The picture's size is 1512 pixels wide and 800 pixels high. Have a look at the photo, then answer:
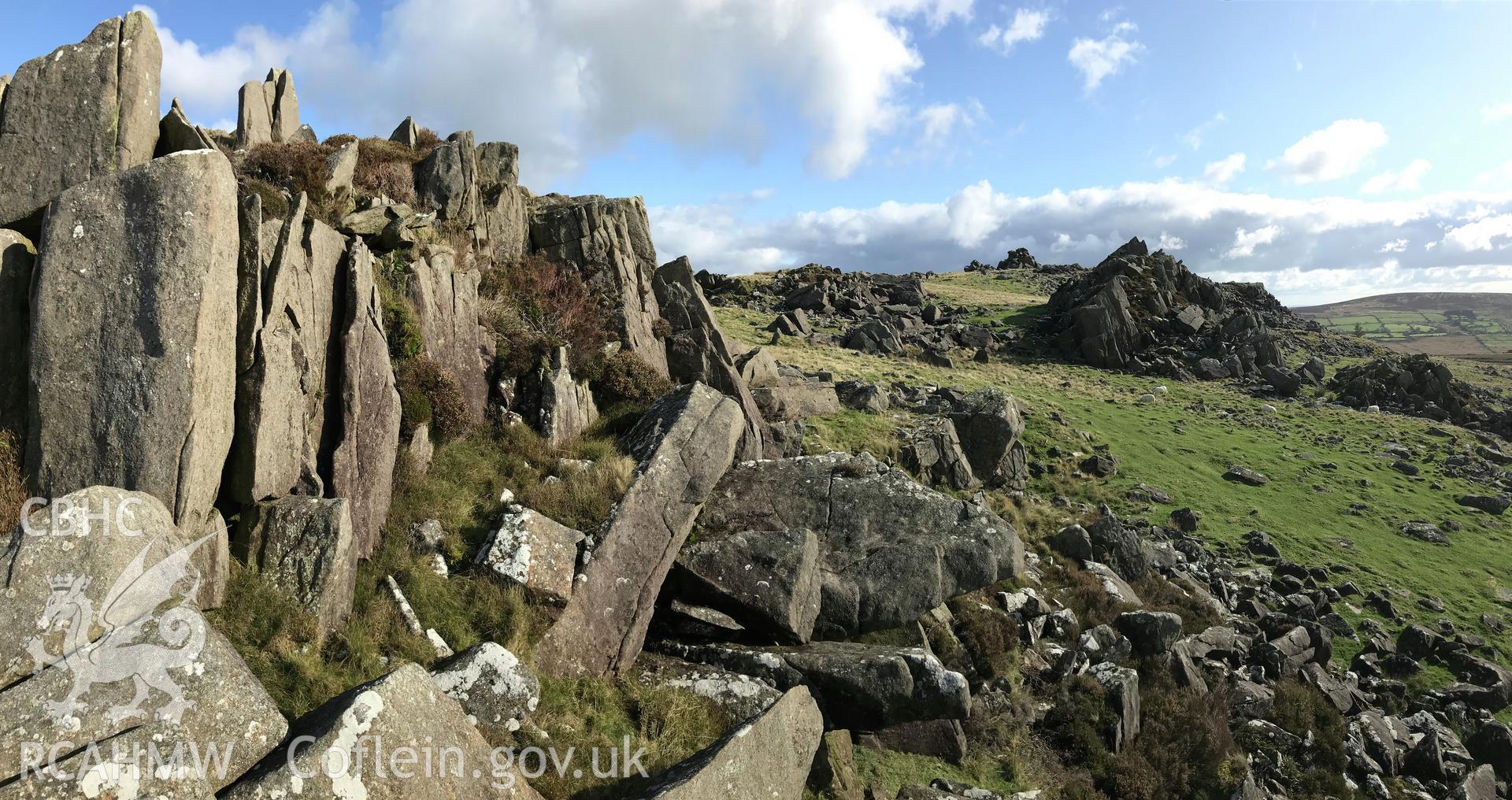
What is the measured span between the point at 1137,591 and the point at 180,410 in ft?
89.1

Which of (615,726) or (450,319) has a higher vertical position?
(450,319)

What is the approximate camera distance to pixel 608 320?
23.3 m

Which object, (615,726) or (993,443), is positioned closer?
(615,726)

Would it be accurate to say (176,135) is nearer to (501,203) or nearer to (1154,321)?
(501,203)

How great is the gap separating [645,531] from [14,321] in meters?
10.0

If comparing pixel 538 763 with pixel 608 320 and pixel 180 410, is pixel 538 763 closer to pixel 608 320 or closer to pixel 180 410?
pixel 180 410

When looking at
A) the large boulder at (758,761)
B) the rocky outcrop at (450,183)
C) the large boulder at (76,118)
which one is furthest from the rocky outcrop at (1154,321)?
the large boulder at (76,118)

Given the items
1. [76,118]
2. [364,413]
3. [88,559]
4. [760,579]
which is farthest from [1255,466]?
[76,118]

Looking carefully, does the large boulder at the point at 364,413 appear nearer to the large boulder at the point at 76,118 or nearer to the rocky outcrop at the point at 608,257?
the large boulder at the point at 76,118

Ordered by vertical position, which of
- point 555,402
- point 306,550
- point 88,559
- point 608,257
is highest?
point 608,257

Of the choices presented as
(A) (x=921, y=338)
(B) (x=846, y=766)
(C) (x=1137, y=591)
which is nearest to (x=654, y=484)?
(B) (x=846, y=766)

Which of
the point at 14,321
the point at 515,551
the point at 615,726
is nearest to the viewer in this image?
the point at 14,321

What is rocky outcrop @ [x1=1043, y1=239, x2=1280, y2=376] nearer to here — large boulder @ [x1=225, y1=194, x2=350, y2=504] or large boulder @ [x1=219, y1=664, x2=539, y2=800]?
large boulder @ [x1=225, y1=194, x2=350, y2=504]

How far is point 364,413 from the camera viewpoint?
13.2m
